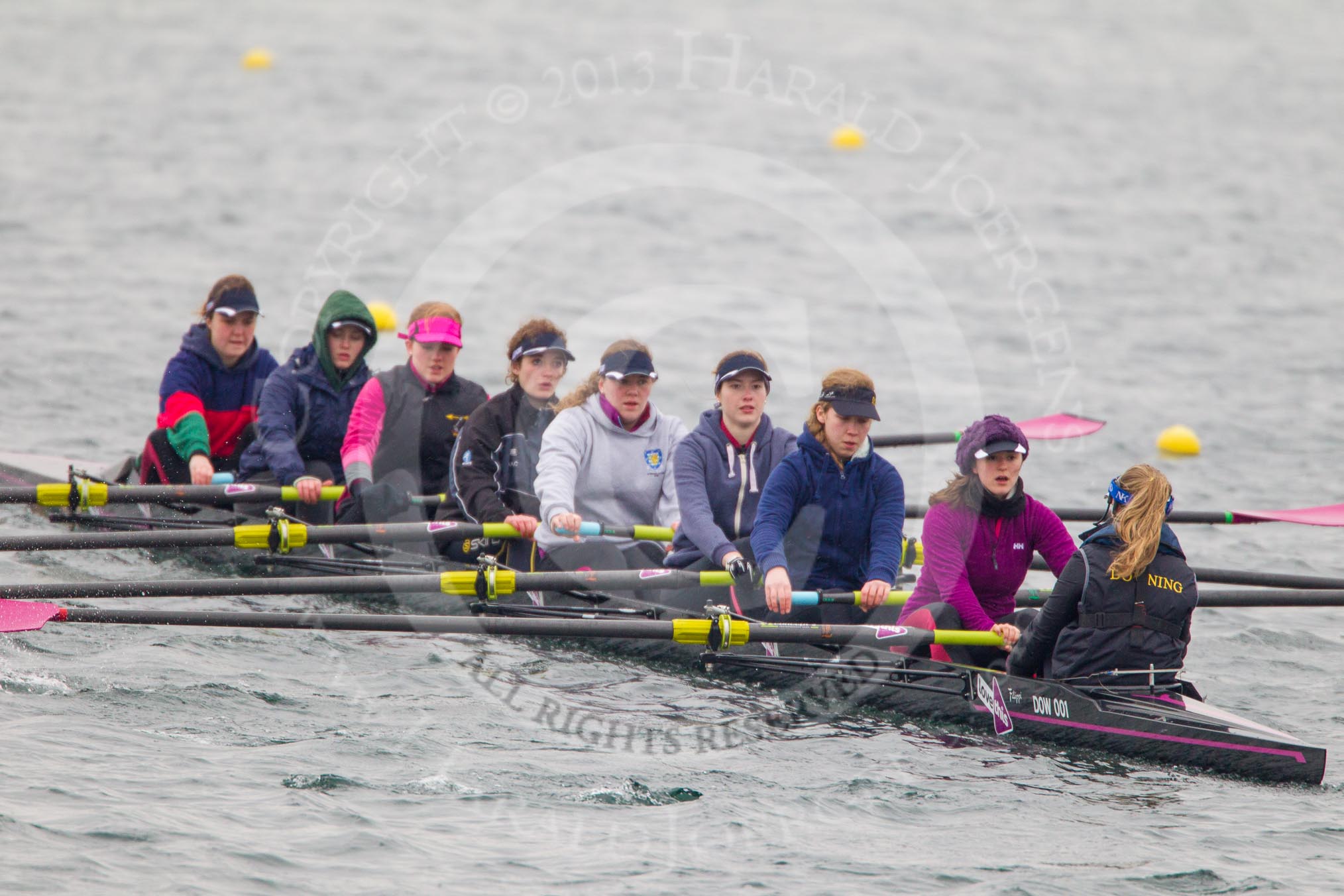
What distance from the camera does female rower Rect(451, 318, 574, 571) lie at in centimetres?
963

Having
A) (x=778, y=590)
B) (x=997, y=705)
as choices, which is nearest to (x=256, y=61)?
(x=778, y=590)

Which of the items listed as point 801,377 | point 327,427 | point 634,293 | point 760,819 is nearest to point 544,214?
point 634,293

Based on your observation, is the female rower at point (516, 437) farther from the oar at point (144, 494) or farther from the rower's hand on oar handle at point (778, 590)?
the rower's hand on oar handle at point (778, 590)

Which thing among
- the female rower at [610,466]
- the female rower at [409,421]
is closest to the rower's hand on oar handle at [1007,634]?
the female rower at [610,466]

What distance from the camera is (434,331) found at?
32.9ft

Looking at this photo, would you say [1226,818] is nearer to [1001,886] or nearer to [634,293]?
[1001,886]

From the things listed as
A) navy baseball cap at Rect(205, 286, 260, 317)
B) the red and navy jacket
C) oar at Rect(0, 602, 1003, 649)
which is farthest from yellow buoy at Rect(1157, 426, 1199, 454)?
navy baseball cap at Rect(205, 286, 260, 317)

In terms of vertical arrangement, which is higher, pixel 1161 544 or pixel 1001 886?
pixel 1161 544

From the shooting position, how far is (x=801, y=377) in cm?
1866

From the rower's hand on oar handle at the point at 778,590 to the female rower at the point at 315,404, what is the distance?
3644 millimetres

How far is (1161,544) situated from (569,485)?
352cm

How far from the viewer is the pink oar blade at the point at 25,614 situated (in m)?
7.59

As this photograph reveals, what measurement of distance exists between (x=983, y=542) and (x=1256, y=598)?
1.68 m

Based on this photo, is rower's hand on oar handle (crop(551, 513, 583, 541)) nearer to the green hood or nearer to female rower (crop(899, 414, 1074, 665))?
female rower (crop(899, 414, 1074, 665))
